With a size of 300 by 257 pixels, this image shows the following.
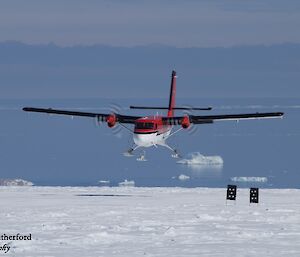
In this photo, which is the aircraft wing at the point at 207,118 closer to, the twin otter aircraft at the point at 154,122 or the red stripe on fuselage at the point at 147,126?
the twin otter aircraft at the point at 154,122

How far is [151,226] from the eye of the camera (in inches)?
1059

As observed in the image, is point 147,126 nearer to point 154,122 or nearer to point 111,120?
point 154,122

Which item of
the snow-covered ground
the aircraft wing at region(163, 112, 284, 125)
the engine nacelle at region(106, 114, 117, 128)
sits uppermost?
the aircraft wing at region(163, 112, 284, 125)

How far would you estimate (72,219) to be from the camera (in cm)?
2897

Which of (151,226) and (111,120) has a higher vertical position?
(111,120)

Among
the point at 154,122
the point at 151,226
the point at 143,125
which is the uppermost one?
the point at 154,122

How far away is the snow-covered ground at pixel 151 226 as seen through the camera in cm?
2188

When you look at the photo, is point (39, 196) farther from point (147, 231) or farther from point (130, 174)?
point (130, 174)

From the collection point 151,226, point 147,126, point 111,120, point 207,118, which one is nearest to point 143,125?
point 147,126

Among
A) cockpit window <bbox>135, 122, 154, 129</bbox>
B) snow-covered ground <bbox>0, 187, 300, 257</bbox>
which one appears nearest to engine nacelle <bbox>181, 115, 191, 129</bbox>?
cockpit window <bbox>135, 122, 154, 129</bbox>

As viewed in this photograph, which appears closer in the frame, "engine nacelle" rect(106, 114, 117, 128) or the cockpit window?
the cockpit window

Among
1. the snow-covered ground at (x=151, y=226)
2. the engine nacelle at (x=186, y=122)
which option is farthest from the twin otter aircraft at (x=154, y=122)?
the snow-covered ground at (x=151, y=226)

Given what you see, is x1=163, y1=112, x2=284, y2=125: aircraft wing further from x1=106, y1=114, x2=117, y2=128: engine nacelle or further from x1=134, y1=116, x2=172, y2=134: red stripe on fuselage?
x1=106, y1=114, x2=117, y2=128: engine nacelle

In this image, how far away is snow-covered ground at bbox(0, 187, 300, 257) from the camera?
21.9 metres
